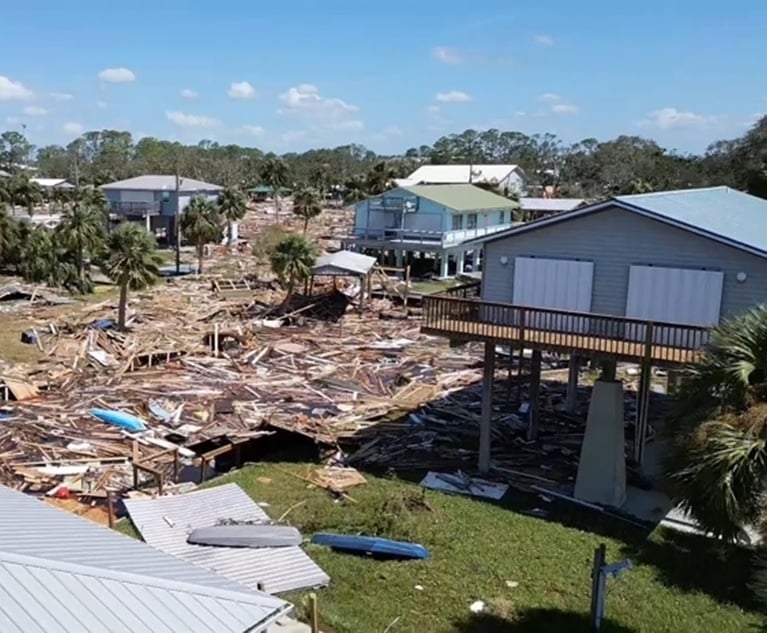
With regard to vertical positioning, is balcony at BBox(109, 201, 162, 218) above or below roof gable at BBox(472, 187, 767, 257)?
below

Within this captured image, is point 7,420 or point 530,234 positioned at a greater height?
point 530,234

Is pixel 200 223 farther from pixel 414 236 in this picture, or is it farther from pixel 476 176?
pixel 476 176

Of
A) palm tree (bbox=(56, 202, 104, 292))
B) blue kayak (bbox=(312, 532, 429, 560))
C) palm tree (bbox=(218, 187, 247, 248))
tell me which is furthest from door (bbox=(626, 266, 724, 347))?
palm tree (bbox=(218, 187, 247, 248))

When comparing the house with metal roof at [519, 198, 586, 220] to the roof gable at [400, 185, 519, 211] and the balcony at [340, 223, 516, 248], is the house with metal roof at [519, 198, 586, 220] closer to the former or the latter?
the roof gable at [400, 185, 519, 211]

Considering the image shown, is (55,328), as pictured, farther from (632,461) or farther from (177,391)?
(632,461)

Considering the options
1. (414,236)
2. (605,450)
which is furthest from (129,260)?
(605,450)

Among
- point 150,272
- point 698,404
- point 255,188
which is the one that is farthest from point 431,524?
point 255,188
